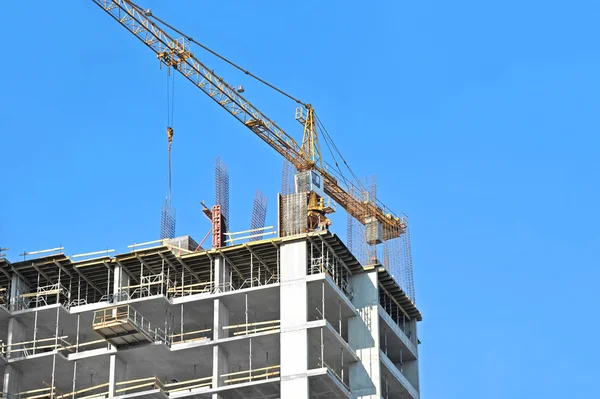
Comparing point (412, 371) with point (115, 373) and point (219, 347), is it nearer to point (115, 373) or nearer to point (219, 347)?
point (219, 347)

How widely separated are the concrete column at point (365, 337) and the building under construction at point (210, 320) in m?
0.09

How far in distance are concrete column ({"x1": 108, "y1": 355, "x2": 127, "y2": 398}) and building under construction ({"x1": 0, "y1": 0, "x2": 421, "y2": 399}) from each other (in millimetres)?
88

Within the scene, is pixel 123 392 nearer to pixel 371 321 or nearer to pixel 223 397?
pixel 223 397

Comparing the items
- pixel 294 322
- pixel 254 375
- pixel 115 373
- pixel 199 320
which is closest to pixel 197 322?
pixel 199 320

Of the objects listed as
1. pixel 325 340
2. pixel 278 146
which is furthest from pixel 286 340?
pixel 278 146

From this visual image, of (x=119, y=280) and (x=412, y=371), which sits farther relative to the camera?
(x=412, y=371)

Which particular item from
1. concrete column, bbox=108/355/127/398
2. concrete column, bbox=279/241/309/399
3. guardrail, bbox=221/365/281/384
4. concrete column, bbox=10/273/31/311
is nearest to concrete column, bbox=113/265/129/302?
concrete column, bbox=108/355/127/398

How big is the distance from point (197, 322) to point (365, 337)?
11.9 meters

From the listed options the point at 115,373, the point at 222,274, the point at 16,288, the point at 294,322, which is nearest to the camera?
the point at 294,322

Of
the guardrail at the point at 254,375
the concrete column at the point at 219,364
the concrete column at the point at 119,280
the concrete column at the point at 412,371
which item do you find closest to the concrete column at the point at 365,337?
the guardrail at the point at 254,375

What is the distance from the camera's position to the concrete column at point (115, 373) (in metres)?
101

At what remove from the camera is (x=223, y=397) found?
3885 inches

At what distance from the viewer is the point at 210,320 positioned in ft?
343

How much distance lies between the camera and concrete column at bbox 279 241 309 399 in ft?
317
